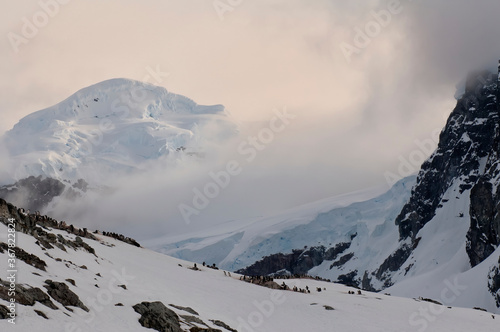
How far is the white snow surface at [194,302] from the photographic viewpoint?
25.5 meters

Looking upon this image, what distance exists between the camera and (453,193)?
181000mm

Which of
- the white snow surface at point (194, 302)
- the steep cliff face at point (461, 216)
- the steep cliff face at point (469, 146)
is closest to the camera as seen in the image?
the white snow surface at point (194, 302)

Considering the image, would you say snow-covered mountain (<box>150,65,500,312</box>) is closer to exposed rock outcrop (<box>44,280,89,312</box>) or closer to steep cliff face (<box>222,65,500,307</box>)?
steep cliff face (<box>222,65,500,307</box>)

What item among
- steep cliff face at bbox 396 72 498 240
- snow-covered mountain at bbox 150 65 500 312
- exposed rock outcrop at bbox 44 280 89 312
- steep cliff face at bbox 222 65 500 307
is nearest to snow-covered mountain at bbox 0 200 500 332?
exposed rock outcrop at bbox 44 280 89 312

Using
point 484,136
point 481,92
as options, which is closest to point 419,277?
point 484,136

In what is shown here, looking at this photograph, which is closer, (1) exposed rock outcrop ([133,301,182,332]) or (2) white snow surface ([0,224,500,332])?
(2) white snow surface ([0,224,500,332])

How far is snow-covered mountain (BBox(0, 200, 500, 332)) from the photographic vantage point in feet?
80.5

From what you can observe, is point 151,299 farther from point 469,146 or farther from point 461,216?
point 469,146

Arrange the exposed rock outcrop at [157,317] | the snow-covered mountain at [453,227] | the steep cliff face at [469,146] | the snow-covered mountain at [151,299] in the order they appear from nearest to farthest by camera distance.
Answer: the snow-covered mountain at [151,299]
the exposed rock outcrop at [157,317]
the snow-covered mountain at [453,227]
the steep cliff face at [469,146]

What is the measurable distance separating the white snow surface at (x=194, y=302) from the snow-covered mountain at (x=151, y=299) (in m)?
0.06

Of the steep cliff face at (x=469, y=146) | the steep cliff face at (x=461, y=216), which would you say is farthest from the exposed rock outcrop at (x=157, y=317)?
the steep cliff face at (x=469, y=146)

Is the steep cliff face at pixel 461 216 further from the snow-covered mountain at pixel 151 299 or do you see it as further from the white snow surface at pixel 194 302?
the white snow surface at pixel 194 302

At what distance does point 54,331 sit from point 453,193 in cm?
17083

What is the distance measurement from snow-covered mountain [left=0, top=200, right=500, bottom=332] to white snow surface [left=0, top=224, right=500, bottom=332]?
0.06 meters
